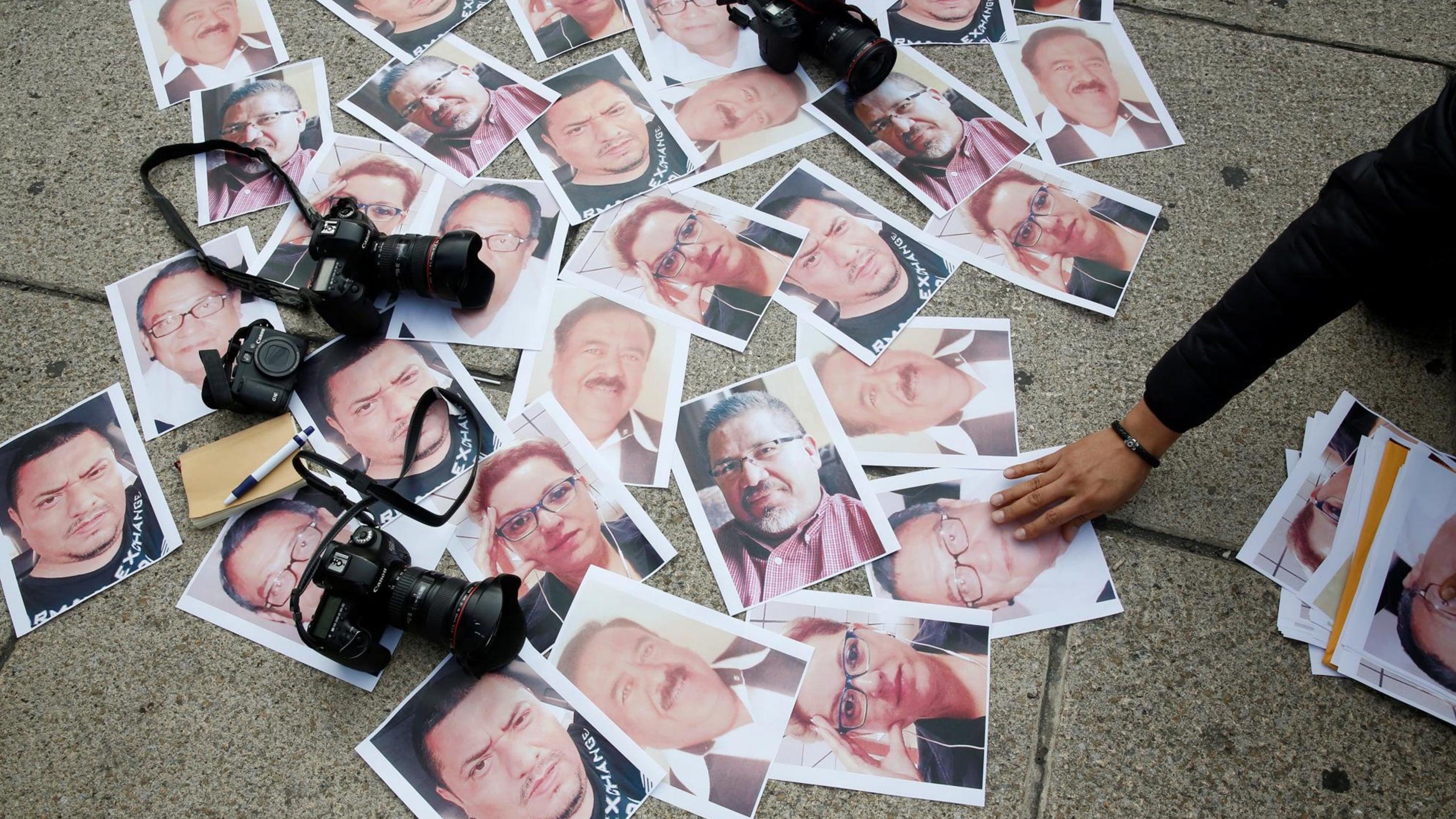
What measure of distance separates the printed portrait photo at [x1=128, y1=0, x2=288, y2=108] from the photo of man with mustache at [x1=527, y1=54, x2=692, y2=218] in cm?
63

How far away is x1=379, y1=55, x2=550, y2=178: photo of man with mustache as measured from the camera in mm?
1823

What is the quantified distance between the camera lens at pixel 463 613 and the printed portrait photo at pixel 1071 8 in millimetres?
1662

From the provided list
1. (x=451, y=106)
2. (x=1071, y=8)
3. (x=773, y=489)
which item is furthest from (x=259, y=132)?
(x=1071, y=8)

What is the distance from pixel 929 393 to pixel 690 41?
0.94 meters

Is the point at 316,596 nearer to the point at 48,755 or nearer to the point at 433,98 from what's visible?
the point at 48,755

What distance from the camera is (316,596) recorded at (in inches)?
58.5

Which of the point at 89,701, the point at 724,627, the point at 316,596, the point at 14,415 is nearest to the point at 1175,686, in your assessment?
the point at 724,627

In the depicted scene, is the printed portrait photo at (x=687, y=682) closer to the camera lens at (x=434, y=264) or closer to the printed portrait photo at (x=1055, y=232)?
the camera lens at (x=434, y=264)

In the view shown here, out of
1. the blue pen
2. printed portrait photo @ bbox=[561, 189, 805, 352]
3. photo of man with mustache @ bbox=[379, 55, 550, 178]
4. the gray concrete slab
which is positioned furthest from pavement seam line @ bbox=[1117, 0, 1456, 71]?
the blue pen

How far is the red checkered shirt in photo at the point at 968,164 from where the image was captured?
5.87 feet

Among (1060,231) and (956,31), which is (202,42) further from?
(1060,231)

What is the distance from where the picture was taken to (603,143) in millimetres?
1821

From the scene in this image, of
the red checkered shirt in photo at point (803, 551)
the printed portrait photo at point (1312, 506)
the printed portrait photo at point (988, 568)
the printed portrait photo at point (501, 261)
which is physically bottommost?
the printed portrait photo at point (1312, 506)

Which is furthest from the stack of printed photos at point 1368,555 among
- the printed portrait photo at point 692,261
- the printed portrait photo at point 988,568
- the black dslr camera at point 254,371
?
the black dslr camera at point 254,371
